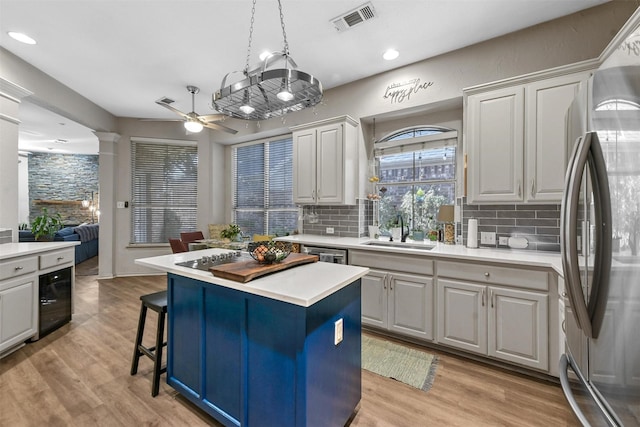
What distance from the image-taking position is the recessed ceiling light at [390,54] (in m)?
2.97

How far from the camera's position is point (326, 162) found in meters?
3.56

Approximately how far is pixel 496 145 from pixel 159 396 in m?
3.45

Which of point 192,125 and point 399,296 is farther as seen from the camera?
point 192,125

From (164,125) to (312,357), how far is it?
18.7ft

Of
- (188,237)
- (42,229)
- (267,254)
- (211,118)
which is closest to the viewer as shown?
(267,254)

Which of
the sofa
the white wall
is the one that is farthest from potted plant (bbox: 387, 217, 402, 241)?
the white wall

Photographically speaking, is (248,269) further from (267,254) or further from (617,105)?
(617,105)

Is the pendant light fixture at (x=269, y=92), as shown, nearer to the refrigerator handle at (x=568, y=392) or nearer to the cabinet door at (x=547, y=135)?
the refrigerator handle at (x=568, y=392)

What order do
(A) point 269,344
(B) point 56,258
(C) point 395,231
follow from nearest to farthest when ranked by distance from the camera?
1. (A) point 269,344
2. (B) point 56,258
3. (C) point 395,231

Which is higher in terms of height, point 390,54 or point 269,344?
point 390,54

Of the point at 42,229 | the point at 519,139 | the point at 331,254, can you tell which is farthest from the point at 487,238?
the point at 42,229

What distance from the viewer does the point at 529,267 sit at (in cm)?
212

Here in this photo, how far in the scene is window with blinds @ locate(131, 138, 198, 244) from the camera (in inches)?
213

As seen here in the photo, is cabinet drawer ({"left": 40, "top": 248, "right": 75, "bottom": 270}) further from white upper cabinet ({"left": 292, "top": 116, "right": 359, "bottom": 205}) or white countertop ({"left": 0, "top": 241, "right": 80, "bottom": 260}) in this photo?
white upper cabinet ({"left": 292, "top": 116, "right": 359, "bottom": 205})
